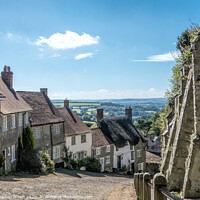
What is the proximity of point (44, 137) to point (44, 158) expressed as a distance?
3465 mm

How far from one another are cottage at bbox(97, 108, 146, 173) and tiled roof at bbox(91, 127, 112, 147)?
34.8 inches

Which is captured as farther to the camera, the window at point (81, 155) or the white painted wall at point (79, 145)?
the window at point (81, 155)

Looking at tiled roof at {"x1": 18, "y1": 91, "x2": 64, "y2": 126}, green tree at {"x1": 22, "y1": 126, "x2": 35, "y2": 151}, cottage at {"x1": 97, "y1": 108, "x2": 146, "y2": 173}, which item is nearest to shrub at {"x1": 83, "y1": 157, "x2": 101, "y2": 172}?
cottage at {"x1": 97, "y1": 108, "x2": 146, "y2": 173}

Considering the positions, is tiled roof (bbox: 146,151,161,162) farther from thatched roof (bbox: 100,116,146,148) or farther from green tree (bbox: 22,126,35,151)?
green tree (bbox: 22,126,35,151)

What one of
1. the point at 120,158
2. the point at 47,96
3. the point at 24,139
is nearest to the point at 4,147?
the point at 24,139

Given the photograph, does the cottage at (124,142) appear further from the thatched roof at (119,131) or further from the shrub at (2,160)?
the shrub at (2,160)

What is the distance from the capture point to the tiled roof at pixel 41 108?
26.8m

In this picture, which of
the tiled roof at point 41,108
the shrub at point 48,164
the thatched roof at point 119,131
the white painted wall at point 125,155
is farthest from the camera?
the thatched roof at point 119,131

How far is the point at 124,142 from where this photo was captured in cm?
3647

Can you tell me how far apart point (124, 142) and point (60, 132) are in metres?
11.3

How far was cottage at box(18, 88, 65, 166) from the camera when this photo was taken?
26.2 metres


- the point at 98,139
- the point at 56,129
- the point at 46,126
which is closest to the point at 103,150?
the point at 98,139

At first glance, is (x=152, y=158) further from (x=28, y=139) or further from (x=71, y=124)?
(x=28, y=139)

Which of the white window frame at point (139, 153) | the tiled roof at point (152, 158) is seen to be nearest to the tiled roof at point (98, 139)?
the white window frame at point (139, 153)
